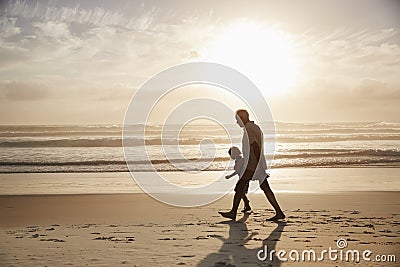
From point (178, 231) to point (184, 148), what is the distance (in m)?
21.0

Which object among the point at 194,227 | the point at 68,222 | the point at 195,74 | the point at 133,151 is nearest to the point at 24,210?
the point at 68,222

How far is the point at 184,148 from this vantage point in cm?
2811

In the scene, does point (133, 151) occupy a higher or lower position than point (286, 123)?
lower

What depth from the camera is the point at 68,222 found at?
318 inches

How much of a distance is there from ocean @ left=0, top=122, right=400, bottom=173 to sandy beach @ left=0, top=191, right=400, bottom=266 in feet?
25.2

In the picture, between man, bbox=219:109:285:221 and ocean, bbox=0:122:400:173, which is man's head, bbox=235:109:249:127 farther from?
ocean, bbox=0:122:400:173

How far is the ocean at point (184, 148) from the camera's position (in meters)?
19.1

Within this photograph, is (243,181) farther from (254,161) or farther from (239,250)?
(239,250)

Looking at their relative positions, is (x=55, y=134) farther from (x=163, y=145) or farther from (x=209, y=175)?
(x=209, y=175)

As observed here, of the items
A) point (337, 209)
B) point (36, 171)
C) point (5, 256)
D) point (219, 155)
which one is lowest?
point (5, 256)

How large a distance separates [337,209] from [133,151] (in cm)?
1762

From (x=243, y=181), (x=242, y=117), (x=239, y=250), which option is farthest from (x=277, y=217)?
(x=239, y=250)

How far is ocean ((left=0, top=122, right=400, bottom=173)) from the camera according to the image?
19078 mm

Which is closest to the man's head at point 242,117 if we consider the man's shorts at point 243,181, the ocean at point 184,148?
the man's shorts at point 243,181
